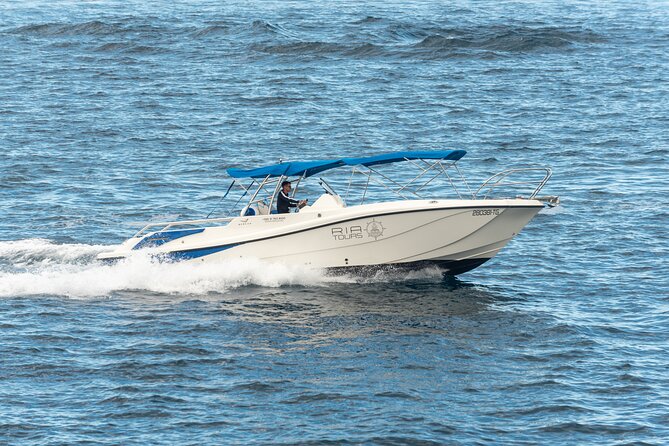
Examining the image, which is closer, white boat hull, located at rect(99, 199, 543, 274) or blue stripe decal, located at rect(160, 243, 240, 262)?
white boat hull, located at rect(99, 199, 543, 274)

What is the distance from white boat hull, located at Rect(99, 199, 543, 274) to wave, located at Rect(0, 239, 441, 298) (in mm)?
259

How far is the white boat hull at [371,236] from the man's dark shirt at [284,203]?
427mm

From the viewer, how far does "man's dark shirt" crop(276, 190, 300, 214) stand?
26547 mm

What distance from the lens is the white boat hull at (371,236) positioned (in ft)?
82.8

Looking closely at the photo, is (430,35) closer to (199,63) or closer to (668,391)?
(199,63)

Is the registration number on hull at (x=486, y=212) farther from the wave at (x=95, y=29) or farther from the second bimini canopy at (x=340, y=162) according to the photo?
the wave at (x=95, y=29)

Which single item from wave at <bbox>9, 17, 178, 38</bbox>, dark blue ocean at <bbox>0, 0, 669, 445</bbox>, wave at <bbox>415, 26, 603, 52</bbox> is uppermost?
wave at <bbox>9, 17, 178, 38</bbox>

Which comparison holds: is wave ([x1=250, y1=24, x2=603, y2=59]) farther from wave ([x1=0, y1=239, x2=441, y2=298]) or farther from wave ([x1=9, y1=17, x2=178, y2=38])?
wave ([x1=0, y1=239, x2=441, y2=298])

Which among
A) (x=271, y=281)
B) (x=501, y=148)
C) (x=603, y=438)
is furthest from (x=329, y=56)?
(x=603, y=438)

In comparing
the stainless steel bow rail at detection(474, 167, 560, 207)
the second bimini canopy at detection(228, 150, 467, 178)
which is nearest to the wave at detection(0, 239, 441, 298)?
the second bimini canopy at detection(228, 150, 467, 178)

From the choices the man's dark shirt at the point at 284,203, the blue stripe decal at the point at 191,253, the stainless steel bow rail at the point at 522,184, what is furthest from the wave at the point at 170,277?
the stainless steel bow rail at the point at 522,184

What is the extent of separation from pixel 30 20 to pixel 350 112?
107ft

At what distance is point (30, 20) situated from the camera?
233 feet

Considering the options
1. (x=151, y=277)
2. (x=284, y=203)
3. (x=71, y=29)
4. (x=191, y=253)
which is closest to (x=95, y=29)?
(x=71, y=29)
